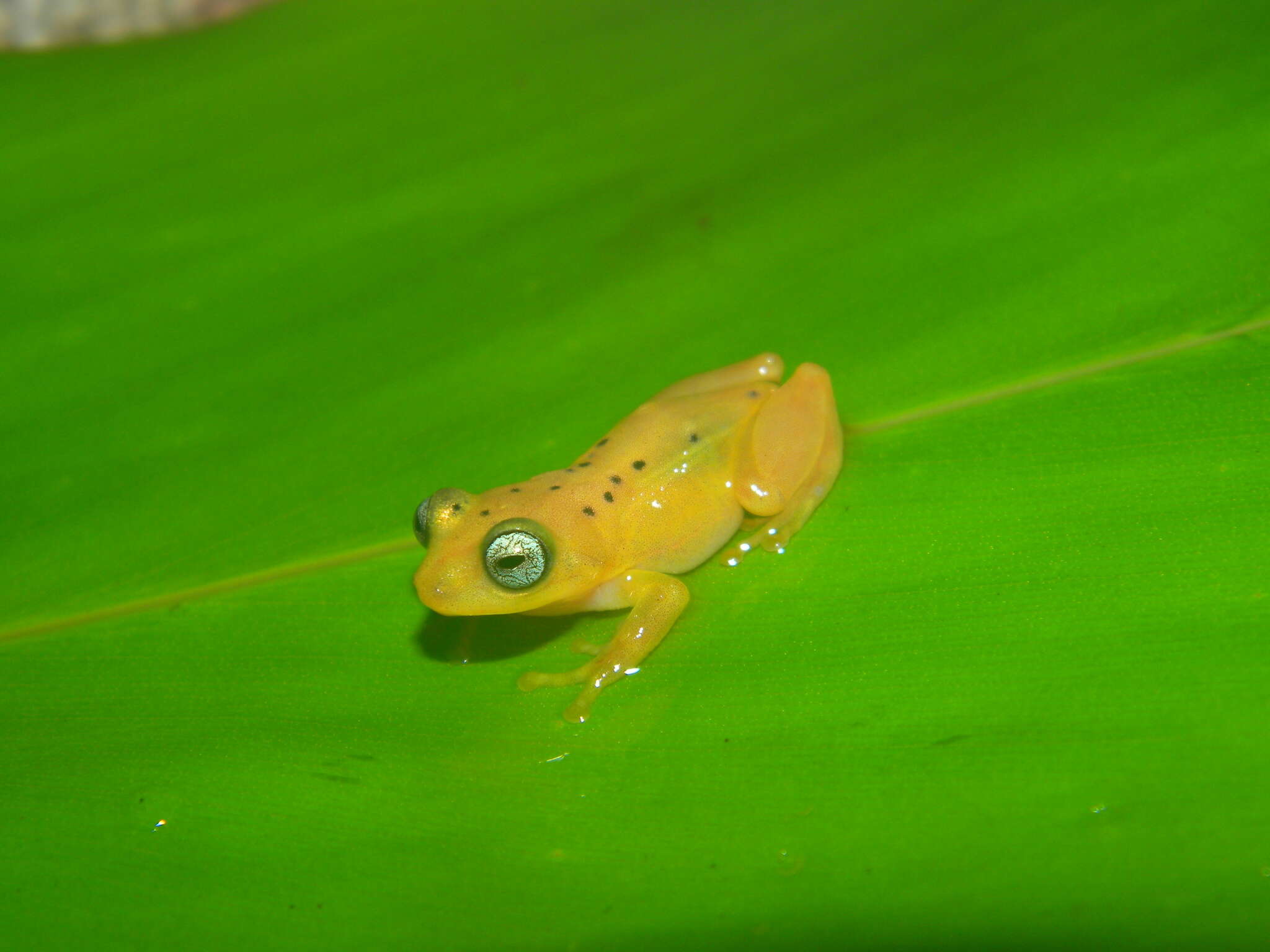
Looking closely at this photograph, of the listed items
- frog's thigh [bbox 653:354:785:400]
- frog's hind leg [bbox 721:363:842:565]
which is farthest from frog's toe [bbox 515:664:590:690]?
frog's thigh [bbox 653:354:785:400]

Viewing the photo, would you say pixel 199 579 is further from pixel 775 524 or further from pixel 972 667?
pixel 972 667

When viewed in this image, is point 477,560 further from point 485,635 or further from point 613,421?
point 613,421

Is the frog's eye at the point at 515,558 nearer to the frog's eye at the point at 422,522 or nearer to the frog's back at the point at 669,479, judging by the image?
the frog's eye at the point at 422,522

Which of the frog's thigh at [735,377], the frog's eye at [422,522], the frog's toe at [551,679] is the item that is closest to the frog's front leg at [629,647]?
the frog's toe at [551,679]

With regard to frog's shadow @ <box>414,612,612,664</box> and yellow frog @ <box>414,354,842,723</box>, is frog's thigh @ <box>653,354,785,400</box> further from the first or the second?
frog's shadow @ <box>414,612,612,664</box>

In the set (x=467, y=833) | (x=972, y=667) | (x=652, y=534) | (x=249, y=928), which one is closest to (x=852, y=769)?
(x=972, y=667)
